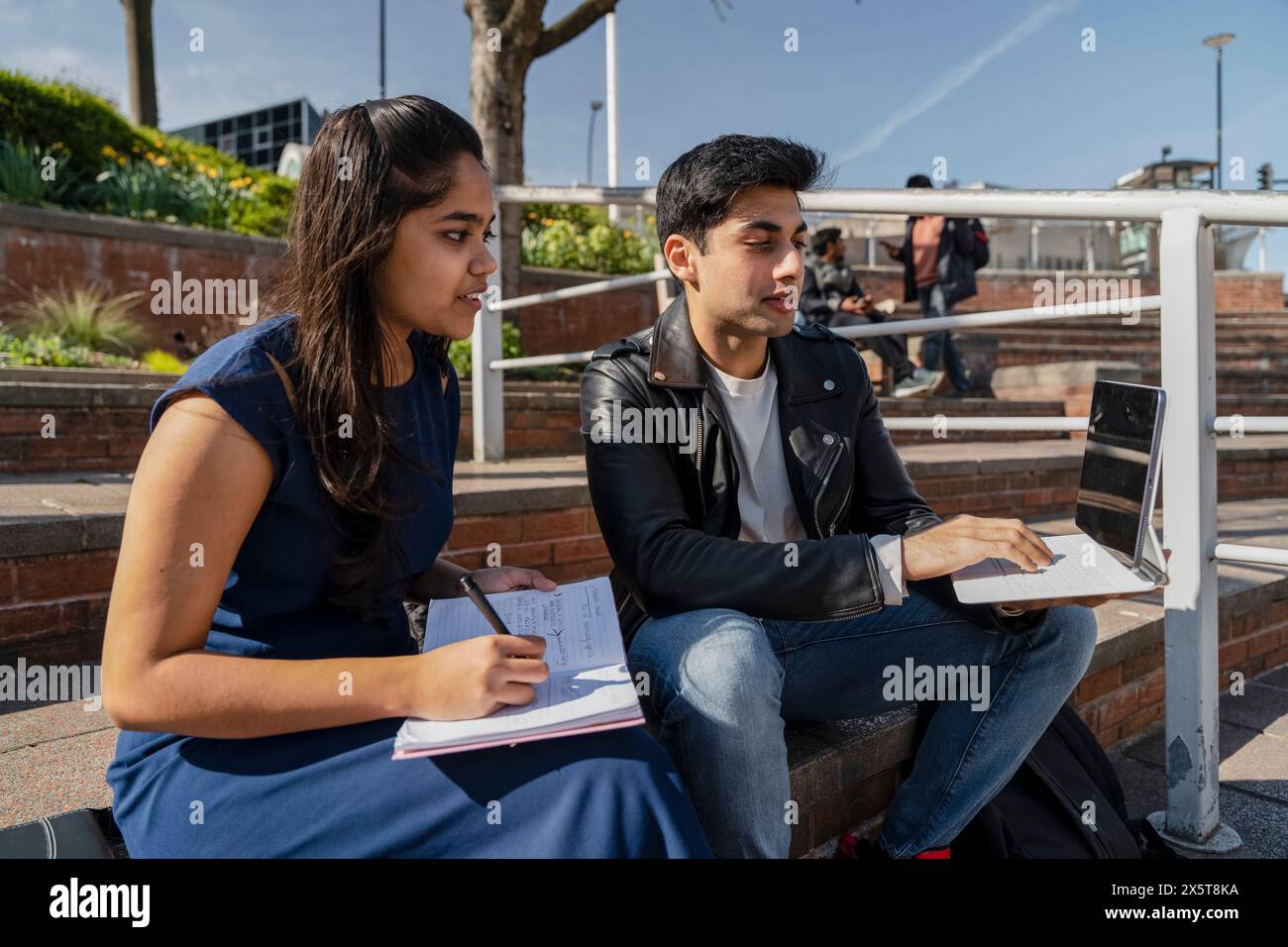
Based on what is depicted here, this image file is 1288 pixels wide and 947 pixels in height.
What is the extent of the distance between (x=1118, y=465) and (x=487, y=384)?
9.55ft

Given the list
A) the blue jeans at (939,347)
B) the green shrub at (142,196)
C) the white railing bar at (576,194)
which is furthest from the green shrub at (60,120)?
the blue jeans at (939,347)

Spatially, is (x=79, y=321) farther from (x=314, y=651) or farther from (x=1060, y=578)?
(x=1060, y=578)

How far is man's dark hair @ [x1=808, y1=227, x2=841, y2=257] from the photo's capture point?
276 inches

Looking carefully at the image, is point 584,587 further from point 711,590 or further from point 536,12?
point 536,12

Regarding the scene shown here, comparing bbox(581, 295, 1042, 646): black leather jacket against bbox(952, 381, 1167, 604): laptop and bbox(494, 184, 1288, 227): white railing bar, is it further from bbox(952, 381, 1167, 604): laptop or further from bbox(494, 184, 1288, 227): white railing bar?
bbox(494, 184, 1288, 227): white railing bar

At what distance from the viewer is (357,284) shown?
1304 millimetres

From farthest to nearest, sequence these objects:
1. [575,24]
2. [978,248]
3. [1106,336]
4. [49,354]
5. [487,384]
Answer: [1106,336] < [978,248] < [575,24] < [49,354] < [487,384]

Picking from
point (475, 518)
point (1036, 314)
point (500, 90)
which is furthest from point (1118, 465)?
point (500, 90)

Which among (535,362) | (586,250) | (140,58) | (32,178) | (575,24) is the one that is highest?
(140,58)

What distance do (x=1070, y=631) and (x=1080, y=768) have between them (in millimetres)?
A: 424

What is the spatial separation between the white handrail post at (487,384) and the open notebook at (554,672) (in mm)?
2554

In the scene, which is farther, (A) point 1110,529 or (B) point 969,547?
(A) point 1110,529
